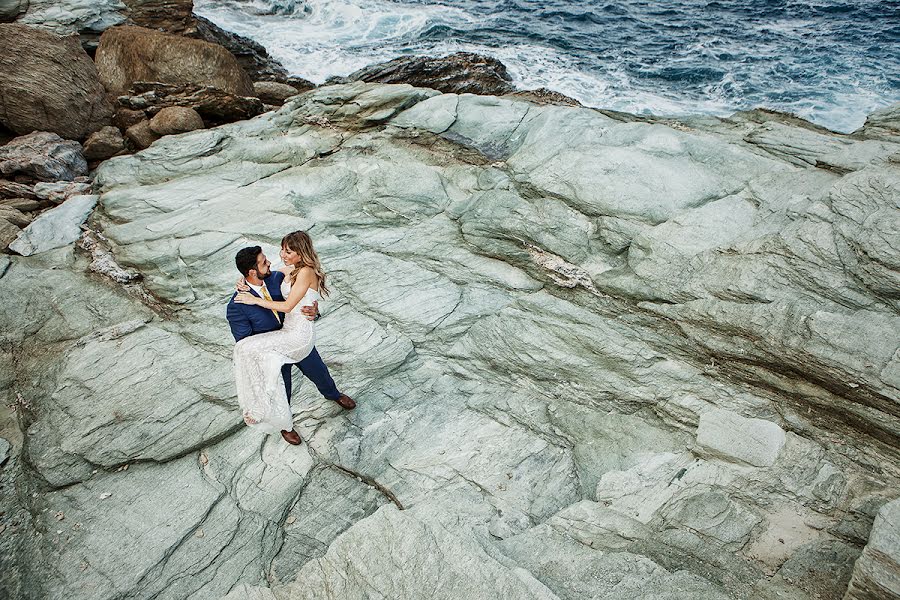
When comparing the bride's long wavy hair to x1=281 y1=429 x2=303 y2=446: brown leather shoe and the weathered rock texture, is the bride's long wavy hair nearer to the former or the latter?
x1=281 y1=429 x2=303 y2=446: brown leather shoe

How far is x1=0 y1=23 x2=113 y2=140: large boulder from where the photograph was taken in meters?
11.5

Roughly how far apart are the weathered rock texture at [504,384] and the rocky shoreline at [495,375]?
0.09ft

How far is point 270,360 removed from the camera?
509cm

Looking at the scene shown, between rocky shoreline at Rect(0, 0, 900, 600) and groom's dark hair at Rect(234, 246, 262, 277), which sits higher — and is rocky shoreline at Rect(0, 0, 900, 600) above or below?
below

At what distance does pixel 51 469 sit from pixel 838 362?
25.7 ft

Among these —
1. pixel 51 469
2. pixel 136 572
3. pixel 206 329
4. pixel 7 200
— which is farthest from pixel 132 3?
pixel 136 572

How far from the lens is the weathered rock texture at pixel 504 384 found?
458 centimetres

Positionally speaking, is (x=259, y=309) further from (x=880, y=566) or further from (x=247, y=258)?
(x=880, y=566)

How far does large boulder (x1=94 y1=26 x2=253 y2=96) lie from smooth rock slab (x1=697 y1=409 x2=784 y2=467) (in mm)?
12963

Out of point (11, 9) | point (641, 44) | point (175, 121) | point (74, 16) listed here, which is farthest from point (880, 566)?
point (641, 44)

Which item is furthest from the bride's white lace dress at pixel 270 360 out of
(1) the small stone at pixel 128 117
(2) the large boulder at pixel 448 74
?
(2) the large boulder at pixel 448 74

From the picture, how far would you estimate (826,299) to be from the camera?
5.50 meters

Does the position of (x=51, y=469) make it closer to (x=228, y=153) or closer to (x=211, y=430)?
(x=211, y=430)

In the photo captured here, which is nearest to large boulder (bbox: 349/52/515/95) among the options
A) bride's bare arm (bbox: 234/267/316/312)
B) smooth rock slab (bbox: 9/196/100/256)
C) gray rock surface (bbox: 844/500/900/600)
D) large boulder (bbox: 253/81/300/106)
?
large boulder (bbox: 253/81/300/106)
